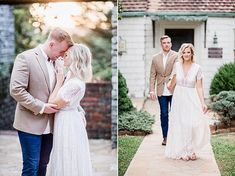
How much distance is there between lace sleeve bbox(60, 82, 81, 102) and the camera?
2.25 metres

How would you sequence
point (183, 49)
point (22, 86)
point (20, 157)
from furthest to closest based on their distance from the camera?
point (20, 157), point (183, 49), point (22, 86)

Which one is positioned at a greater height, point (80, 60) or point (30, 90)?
point (80, 60)

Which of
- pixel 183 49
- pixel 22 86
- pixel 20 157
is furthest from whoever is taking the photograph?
pixel 20 157

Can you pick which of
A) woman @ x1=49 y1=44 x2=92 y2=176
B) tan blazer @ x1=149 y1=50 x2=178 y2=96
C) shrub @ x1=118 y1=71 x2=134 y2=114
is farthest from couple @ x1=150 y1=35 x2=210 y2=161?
woman @ x1=49 y1=44 x2=92 y2=176

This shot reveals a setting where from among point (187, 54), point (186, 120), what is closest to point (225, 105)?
point (186, 120)

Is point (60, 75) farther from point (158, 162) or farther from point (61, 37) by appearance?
point (158, 162)

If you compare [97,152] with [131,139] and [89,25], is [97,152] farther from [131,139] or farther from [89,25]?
[89,25]

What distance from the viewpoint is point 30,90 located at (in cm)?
228

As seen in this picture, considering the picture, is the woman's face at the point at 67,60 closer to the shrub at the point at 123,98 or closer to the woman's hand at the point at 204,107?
the shrub at the point at 123,98

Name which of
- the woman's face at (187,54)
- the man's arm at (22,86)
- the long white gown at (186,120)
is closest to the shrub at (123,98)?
the long white gown at (186,120)

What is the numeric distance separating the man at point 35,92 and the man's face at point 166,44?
48 centimetres

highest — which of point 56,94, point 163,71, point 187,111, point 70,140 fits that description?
point 163,71

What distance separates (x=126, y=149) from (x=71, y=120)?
1.22 feet

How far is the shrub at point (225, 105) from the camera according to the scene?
7.93 ft
